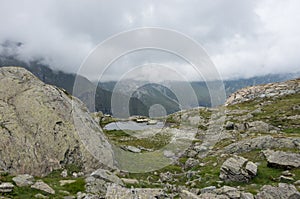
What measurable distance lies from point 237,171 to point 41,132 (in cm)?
2117

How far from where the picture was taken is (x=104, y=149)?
3347 centimetres

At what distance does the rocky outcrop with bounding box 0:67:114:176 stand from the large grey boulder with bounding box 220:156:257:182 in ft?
42.9

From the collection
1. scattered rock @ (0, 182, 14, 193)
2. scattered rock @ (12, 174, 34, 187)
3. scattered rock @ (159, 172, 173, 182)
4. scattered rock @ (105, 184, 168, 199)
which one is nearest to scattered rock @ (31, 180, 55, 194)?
scattered rock @ (12, 174, 34, 187)

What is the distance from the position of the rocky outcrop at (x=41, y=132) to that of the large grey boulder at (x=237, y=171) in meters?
13.1

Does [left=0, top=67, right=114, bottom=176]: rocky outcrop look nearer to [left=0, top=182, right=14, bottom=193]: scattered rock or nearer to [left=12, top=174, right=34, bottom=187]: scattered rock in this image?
[left=12, top=174, right=34, bottom=187]: scattered rock

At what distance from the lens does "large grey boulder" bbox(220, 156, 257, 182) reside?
2905cm

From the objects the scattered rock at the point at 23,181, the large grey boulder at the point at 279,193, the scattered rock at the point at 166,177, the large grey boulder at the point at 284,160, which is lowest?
the scattered rock at the point at 166,177

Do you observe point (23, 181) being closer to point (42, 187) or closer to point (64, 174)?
point (42, 187)

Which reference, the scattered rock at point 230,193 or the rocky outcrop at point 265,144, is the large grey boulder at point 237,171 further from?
the rocky outcrop at point 265,144

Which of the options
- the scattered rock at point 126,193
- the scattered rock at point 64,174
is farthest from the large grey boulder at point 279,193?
the scattered rock at point 64,174

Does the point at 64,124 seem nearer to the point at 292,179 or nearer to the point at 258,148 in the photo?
the point at 292,179

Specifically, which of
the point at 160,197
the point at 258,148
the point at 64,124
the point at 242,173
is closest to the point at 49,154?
the point at 64,124

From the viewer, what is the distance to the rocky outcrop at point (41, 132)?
91.1ft

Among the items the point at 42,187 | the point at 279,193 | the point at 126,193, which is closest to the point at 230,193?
the point at 279,193
